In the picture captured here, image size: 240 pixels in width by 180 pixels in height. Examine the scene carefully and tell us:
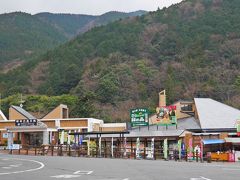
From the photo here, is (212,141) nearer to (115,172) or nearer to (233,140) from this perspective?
(233,140)

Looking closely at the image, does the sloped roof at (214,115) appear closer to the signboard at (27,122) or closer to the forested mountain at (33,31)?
the signboard at (27,122)

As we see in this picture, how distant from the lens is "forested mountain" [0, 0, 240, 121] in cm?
7506

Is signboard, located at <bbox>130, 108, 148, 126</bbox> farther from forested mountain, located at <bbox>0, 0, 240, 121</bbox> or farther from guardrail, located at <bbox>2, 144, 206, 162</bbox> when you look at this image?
forested mountain, located at <bbox>0, 0, 240, 121</bbox>

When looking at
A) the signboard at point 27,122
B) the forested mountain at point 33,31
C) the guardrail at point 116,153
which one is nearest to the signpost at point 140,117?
the guardrail at point 116,153

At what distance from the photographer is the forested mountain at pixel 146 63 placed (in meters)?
75.1

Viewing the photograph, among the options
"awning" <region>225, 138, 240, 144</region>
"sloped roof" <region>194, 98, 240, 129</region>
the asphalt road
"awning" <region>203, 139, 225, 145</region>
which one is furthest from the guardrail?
the asphalt road

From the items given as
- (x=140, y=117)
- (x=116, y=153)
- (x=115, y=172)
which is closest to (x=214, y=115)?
(x=140, y=117)

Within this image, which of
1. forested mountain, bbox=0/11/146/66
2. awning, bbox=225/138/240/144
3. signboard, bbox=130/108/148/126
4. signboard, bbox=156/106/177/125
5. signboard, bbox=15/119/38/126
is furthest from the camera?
forested mountain, bbox=0/11/146/66

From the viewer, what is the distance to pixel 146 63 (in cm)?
8806

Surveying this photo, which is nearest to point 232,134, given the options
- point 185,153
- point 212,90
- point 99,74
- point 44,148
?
point 185,153

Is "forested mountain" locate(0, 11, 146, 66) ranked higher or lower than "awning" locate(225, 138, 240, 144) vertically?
higher

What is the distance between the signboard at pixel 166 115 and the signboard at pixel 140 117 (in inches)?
51.8

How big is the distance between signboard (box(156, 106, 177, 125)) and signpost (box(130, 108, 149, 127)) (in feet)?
4.22

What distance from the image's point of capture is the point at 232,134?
36.2m
